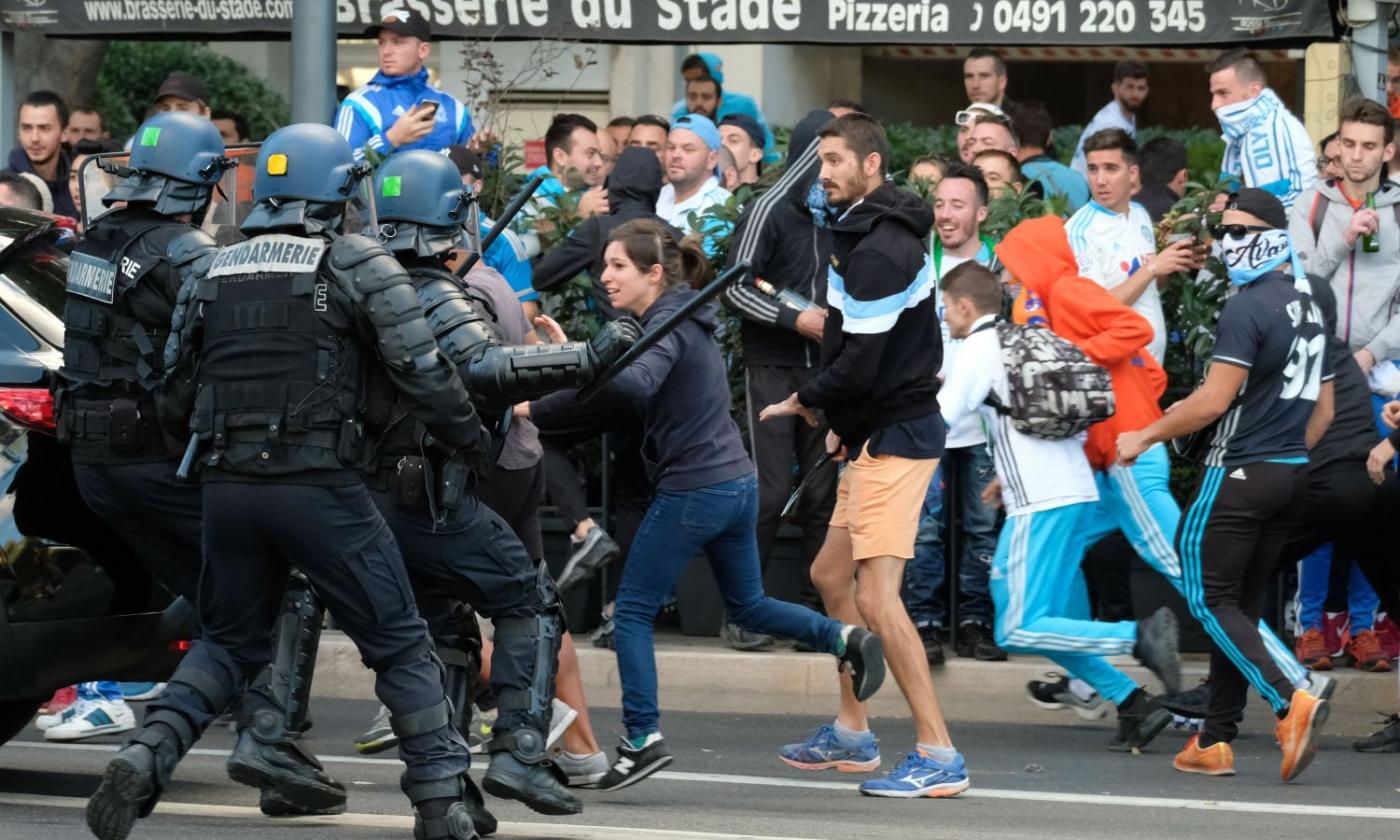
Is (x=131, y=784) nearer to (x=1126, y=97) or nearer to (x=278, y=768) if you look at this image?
(x=278, y=768)

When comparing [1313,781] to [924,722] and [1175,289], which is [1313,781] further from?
[1175,289]

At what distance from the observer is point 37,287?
774 cm

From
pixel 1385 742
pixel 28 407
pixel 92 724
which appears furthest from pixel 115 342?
pixel 1385 742

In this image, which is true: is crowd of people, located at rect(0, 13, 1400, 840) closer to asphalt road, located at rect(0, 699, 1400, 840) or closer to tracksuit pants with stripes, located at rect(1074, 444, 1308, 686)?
tracksuit pants with stripes, located at rect(1074, 444, 1308, 686)

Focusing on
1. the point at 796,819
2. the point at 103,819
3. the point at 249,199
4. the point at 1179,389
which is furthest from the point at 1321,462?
the point at 103,819

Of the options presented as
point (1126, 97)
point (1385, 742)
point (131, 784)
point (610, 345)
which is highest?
point (1126, 97)

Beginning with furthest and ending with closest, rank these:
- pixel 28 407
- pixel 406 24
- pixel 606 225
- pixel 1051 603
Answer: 1. pixel 406 24
2. pixel 606 225
3. pixel 1051 603
4. pixel 28 407

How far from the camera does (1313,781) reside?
8180mm

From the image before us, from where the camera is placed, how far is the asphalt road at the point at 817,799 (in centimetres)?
708

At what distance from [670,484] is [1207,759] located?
6.92 ft

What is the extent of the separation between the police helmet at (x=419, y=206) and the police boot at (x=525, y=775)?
139 cm

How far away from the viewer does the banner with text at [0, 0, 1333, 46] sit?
10898 mm

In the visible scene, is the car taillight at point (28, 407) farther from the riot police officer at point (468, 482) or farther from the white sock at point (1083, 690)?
the white sock at point (1083, 690)

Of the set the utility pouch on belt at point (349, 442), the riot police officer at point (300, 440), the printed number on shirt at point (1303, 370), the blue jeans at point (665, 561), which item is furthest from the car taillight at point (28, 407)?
the printed number on shirt at point (1303, 370)
